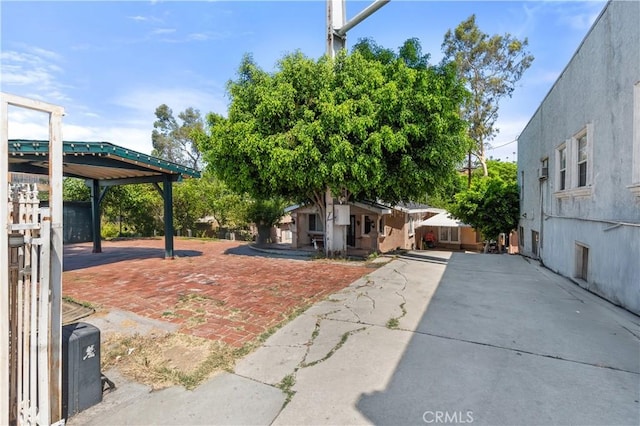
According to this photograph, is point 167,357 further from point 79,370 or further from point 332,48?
point 332,48

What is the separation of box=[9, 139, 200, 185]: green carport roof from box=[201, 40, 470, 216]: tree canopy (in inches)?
71.0

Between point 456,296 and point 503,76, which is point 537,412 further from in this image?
point 503,76

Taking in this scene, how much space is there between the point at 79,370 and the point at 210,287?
443 centimetres

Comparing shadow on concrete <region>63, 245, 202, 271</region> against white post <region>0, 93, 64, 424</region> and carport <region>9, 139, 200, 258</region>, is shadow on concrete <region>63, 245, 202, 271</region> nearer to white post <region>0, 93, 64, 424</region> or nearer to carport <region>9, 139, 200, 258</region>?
carport <region>9, 139, 200, 258</region>

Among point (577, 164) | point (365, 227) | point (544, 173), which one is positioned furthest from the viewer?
point (365, 227)

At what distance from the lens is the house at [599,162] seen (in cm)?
495

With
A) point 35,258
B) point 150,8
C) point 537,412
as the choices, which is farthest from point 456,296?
point 150,8

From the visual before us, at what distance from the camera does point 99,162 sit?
9312 mm

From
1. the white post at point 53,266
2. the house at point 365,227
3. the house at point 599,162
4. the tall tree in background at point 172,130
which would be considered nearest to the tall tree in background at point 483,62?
the house at point 365,227

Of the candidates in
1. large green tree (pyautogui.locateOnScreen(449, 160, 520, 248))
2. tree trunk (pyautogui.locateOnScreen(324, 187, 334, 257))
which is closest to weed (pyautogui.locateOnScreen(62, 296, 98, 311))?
tree trunk (pyautogui.locateOnScreen(324, 187, 334, 257))

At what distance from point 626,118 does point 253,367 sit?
6.88m

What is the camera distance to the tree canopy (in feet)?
31.6

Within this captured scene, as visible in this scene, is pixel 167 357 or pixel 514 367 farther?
pixel 167 357

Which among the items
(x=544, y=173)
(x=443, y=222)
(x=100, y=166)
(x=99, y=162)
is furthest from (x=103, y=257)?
(x=443, y=222)
